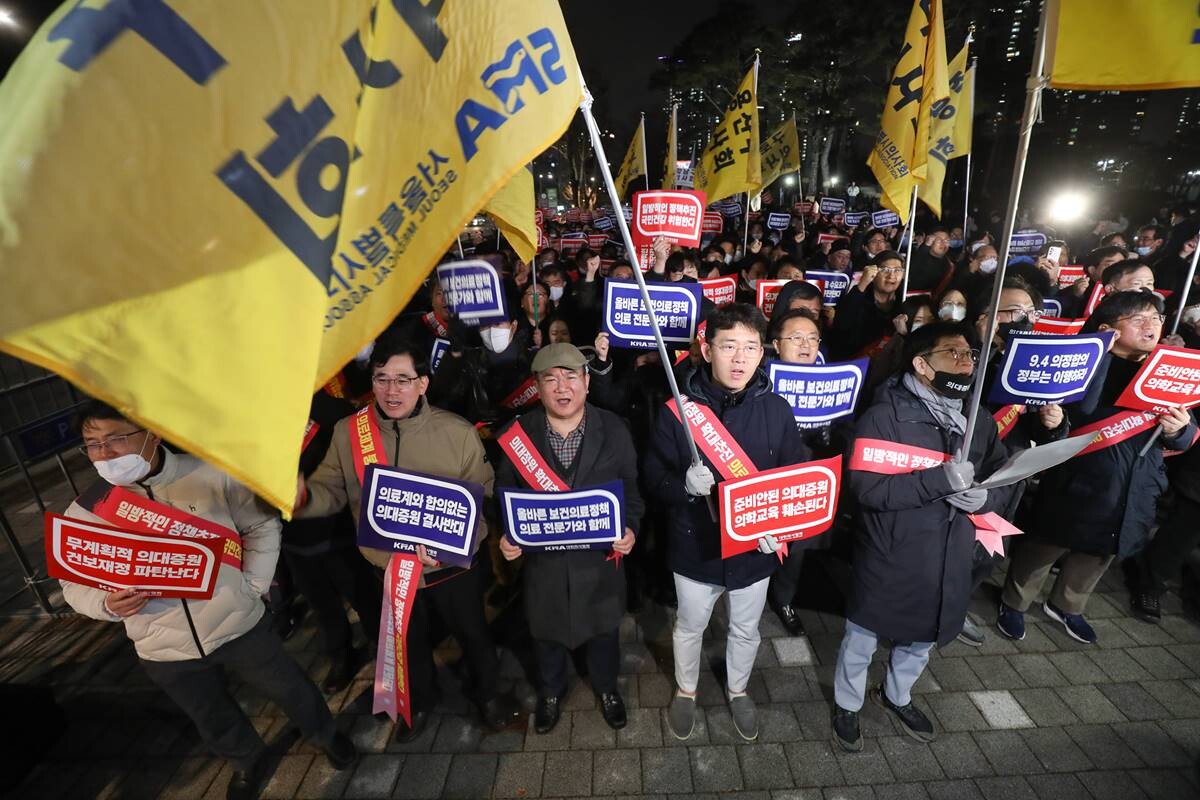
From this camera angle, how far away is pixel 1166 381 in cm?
355

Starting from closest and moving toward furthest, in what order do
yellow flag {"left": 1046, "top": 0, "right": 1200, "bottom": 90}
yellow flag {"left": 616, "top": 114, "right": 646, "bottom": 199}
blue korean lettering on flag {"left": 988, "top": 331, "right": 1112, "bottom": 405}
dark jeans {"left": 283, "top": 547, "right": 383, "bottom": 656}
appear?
1. yellow flag {"left": 1046, "top": 0, "right": 1200, "bottom": 90}
2. blue korean lettering on flag {"left": 988, "top": 331, "right": 1112, "bottom": 405}
3. dark jeans {"left": 283, "top": 547, "right": 383, "bottom": 656}
4. yellow flag {"left": 616, "top": 114, "right": 646, "bottom": 199}

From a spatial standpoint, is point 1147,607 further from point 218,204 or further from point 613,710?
point 218,204

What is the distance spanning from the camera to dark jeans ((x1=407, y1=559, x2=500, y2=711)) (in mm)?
3480

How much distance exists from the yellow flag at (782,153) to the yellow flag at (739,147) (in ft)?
12.8

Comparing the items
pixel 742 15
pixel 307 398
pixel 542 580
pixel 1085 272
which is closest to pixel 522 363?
pixel 542 580

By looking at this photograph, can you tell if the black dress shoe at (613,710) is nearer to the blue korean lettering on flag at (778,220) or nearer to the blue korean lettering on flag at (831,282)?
the blue korean lettering on flag at (831,282)

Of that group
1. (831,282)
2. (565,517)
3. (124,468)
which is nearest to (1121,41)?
(565,517)

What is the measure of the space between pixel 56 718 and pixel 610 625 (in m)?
3.90

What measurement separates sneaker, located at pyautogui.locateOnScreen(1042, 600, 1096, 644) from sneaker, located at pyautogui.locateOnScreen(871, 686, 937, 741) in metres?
1.75

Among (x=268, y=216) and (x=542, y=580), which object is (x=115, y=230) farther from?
(x=542, y=580)

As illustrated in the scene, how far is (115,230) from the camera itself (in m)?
1.01

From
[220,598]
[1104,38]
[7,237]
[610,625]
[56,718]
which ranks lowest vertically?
[56,718]

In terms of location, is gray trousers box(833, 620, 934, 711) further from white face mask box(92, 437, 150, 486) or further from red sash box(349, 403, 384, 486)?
white face mask box(92, 437, 150, 486)

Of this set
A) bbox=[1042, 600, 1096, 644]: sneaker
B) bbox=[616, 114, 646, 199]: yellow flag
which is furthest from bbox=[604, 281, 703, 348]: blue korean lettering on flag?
bbox=[616, 114, 646, 199]: yellow flag
